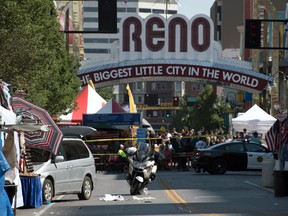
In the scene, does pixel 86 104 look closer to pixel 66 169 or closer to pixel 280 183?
pixel 280 183

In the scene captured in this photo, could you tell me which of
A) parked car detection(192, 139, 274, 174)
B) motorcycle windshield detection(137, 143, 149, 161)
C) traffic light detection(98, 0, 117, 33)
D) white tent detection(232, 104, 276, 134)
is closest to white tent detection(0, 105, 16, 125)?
motorcycle windshield detection(137, 143, 149, 161)

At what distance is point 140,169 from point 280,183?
409 centimetres

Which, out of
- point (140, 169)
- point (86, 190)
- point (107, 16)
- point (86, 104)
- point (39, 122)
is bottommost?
point (86, 190)

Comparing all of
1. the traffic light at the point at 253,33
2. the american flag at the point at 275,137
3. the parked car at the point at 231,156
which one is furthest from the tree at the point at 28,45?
the american flag at the point at 275,137

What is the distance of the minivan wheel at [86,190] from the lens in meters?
26.0

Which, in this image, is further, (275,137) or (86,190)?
(275,137)

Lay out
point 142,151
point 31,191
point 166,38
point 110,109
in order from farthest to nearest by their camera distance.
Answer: point 166,38 < point 110,109 < point 142,151 < point 31,191

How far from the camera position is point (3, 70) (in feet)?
98.6

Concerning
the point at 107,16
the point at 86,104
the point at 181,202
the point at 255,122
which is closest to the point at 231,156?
the point at 255,122

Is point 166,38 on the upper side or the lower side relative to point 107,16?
upper

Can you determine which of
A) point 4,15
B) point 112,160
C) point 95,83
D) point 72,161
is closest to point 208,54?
point 95,83

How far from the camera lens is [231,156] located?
41.7m

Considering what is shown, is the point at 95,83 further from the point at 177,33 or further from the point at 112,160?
the point at 112,160

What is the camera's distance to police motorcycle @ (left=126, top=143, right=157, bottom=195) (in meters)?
28.0
